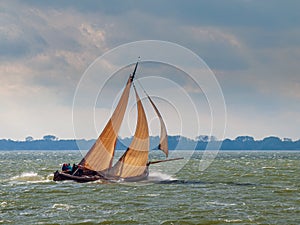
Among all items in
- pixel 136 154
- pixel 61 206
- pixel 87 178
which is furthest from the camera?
pixel 136 154

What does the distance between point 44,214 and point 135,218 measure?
6570 mm

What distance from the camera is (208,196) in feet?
132

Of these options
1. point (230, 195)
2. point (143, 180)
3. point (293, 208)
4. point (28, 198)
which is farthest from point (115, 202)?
point (143, 180)

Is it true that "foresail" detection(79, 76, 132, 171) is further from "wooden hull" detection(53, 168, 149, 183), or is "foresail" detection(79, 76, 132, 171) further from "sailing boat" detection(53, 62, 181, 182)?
"wooden hull" detection(53, 168, 149, 183)

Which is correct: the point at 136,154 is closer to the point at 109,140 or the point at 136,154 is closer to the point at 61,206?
the point at 109,140

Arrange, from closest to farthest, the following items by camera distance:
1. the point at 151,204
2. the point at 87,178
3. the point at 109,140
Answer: the point at 151,204
the point at 87,178
the point at 109,140

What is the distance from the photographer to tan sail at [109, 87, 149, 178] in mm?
52125

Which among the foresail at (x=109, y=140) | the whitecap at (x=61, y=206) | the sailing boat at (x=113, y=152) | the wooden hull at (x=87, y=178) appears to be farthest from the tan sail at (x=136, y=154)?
the whitecap at (x=61, y=206)

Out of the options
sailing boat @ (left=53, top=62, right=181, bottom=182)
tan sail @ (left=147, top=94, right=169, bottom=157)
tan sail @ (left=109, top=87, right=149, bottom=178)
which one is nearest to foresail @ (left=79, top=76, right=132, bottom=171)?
sailing boat @ (left=53, top=62, right=181, bottom=182)

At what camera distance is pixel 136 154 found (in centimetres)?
5378

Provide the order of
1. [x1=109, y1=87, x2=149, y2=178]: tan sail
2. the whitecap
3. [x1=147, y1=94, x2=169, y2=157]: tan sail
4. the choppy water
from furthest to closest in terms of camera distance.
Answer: [x1=147, y1=94, x2=169, y2=157]: tan sail → [x1=109, y1=87, x2=149, y2=178]: tan sail → the whitecap → the choppy water

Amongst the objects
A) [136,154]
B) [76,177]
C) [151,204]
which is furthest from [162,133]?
[151,204]

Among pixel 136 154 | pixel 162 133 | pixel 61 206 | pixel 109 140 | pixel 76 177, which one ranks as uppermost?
pixel 162 133

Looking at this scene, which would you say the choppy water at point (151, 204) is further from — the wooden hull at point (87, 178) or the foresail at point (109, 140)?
the foresail at point (109, 140)
